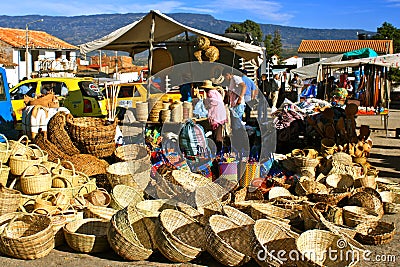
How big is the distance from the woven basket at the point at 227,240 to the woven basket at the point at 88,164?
2.63 m

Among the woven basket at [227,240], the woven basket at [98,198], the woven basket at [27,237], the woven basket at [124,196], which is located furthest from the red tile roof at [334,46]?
the woven basket at [27,237]

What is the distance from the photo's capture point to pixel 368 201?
6.18m

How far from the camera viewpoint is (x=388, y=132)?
14.2 meters

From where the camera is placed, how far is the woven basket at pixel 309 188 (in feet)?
22.3

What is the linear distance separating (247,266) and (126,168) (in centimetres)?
278

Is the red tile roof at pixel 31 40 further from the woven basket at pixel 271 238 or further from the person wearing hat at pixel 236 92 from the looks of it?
the woven basket at pixel 271 238

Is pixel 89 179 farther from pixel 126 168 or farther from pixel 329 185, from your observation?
pixel 329 185

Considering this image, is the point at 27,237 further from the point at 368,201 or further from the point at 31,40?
the point at 31,40

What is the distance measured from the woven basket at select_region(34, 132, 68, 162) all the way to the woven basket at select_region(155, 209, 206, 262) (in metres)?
2.93

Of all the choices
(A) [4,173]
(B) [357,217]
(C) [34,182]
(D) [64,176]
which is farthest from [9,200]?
(B) [357,217]

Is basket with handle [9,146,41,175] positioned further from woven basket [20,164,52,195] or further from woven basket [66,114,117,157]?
woven basket [66,114,117,157]

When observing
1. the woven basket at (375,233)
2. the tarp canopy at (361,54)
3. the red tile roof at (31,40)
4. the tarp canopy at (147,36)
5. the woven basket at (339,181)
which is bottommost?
the woven basket at (375,233)

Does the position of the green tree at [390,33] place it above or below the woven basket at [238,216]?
above

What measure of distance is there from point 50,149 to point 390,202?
4.99m
